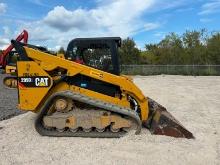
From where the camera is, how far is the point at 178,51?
51219 millimetres

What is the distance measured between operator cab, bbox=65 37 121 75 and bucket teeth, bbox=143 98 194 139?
1.33 meters

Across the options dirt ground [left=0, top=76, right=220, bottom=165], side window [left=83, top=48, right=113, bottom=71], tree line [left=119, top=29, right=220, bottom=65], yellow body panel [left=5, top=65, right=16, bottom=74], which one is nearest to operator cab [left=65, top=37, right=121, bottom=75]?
side window [left=83, top=48, right=113, bottom=71]

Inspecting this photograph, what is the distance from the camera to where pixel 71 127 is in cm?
822

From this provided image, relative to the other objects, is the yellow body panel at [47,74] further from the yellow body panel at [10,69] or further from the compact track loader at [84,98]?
the yellow body panel at [10,69]

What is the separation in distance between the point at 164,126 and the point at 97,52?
2468 mm

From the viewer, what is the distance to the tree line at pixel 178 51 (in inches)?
1833

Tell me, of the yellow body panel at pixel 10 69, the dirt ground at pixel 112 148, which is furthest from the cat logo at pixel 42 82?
the dirt ground at pixel 112 148

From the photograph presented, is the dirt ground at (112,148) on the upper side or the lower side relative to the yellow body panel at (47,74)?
lower

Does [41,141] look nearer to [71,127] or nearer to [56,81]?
[71,127]

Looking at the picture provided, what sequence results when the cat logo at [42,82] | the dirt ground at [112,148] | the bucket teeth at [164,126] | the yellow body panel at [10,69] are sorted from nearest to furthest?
the dirt ground at [112,148], the bucket teeth at [164,126], the cat logo at [42,82], the yellow body panel at [10,69]

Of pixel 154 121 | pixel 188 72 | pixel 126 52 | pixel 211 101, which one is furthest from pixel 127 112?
pixel 126 52

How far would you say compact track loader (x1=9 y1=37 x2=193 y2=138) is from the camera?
8.16m

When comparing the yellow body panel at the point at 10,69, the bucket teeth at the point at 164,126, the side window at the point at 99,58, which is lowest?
the bucket teeth at the point at 164,126

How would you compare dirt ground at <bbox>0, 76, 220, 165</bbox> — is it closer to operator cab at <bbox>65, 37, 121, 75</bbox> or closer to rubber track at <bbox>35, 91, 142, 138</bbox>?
rubber track at <bbox>35, 91, 142, 138</bbox>
